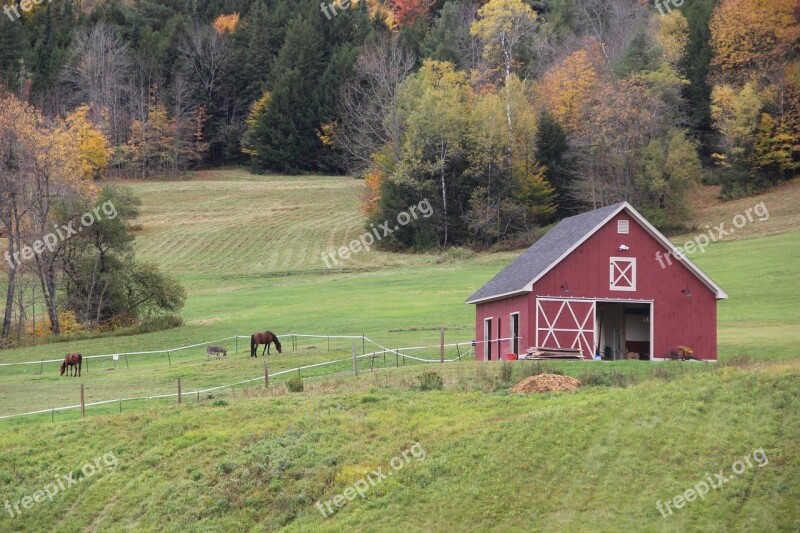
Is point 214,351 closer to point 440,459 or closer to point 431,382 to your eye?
point 431,382

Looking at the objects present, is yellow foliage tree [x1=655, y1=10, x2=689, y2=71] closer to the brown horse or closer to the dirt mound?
the brown horse

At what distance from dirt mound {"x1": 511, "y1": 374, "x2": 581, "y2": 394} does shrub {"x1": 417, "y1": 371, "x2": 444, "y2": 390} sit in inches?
85.1

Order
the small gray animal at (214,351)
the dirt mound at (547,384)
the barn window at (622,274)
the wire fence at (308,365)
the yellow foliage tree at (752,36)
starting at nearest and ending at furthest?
the dirt mound at (547,384)
the wire fence at (308,365)
the barn window at (622,274)
the small gray animal at (214,351)
the yellow foliage tree at (752,36)

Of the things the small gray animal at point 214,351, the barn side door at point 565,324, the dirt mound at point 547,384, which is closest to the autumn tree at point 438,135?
the small gray animal at point 214,351

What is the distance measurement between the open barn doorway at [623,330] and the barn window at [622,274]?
1.23m

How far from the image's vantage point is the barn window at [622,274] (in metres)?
39.6

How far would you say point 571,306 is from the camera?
3919 cm

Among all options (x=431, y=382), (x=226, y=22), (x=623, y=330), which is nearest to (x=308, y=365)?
(x=431, y=382)

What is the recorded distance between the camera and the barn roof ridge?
3912cm

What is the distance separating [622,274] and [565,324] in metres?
2.94

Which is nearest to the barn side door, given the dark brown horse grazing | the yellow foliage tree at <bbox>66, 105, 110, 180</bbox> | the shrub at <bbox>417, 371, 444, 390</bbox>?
the shrub at <bbox>417, 371, 444, 390</bbox>

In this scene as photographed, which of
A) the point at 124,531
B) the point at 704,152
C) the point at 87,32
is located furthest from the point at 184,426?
the point at 87,32

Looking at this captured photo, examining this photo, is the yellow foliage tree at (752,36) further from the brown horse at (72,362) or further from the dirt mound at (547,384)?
the dirt mound at (547,384)

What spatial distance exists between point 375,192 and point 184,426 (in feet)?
204
